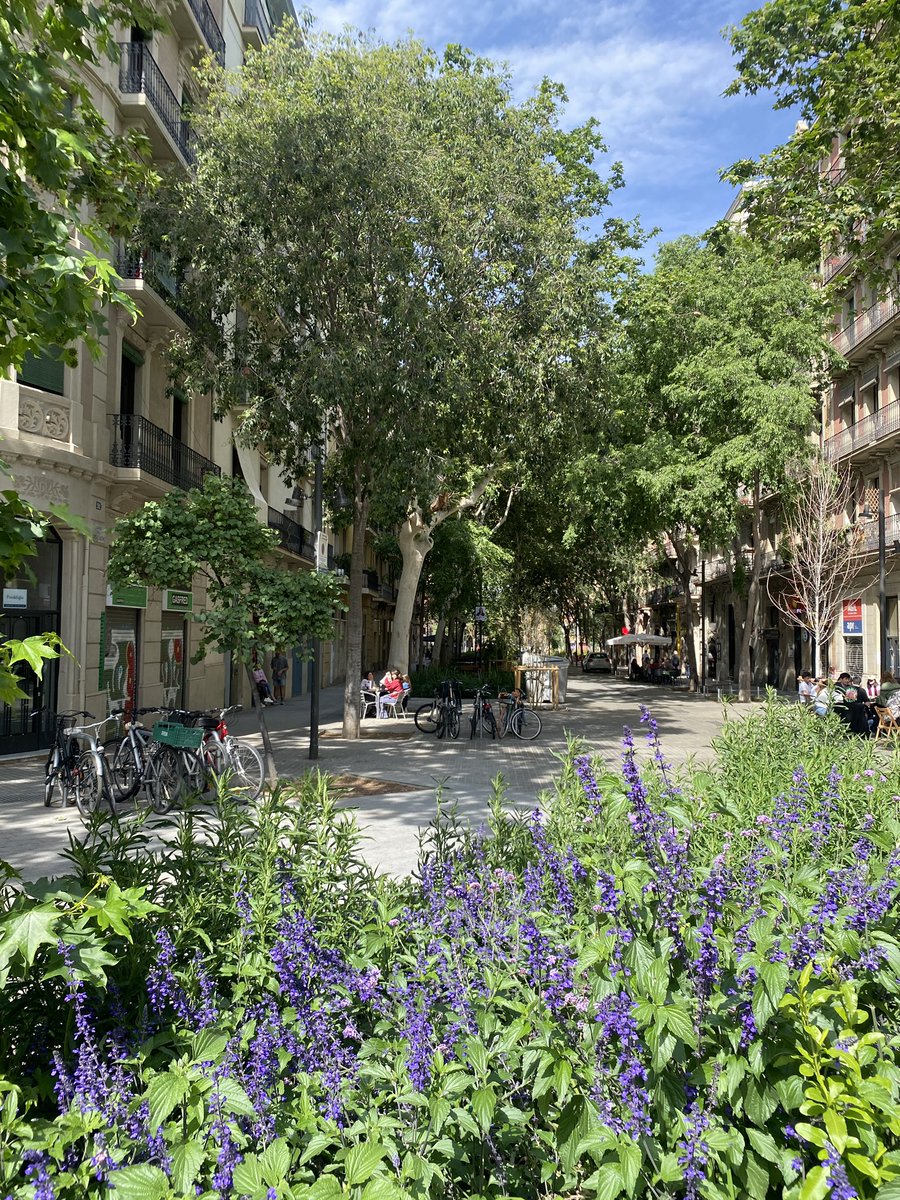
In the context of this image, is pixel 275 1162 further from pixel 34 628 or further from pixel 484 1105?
pixel 34 628

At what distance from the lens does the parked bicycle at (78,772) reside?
9.56 meters

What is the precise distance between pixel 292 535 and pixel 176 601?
10.2m

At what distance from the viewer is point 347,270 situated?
14.0 m

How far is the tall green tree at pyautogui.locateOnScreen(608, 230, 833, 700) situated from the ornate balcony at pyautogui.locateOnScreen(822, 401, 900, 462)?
285 cm

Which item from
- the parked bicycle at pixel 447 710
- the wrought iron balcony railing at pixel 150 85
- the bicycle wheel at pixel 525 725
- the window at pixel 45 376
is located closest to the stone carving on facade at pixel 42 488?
the window at pixel 45 376

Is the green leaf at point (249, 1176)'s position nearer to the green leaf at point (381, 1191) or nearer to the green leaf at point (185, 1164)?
the green leaf at point (185, 1164)

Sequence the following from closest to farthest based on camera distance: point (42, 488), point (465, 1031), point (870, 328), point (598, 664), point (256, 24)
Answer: point (465, 1031), point (42, 488), point (256, 24), point (870, 328), point (598, 664)

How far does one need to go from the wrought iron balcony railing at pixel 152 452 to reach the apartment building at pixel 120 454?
3cm

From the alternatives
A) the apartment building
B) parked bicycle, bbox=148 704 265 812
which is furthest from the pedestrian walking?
parked bicycle, bbox=148 704 265 812

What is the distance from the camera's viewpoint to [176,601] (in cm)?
2002

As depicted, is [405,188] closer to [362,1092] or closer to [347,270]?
[347,270]

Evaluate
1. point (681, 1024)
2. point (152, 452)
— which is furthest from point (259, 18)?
point (681, 1024)

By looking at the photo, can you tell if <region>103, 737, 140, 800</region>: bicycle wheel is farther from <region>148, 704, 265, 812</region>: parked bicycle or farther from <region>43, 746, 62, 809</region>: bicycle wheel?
<region>43, 746, 62, 809</region>: bicycle wheel

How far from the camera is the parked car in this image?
2569 inches
